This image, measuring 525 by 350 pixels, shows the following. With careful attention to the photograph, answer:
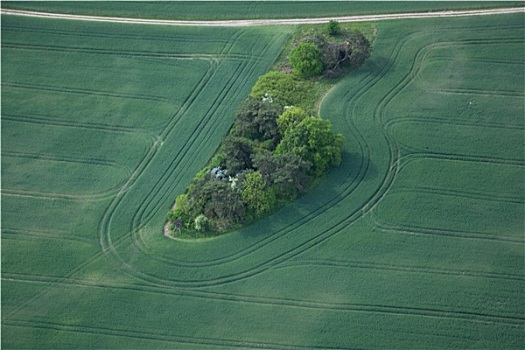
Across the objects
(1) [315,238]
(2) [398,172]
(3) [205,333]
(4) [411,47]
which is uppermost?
(4) [411,47]

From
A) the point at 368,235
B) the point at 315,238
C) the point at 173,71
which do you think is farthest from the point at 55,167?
the point at 368,235

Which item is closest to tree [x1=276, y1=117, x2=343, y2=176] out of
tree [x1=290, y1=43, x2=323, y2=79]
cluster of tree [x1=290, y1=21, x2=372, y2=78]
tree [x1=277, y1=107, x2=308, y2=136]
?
tree [x1=277, y1=107, x2=308, y2=136]

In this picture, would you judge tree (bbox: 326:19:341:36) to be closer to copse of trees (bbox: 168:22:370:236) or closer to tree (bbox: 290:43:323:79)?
tree (bbox: 290:43:323:79)

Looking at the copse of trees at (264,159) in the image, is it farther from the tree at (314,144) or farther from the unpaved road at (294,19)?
the unpaved road at (294,19)

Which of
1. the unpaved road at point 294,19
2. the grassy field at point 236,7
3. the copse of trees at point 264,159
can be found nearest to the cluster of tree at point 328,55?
the copse of trees at point 264,159

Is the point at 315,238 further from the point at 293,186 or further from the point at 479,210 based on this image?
the point at 479,210

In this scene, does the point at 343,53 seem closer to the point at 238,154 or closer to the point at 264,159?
Answer: the point at 264,159

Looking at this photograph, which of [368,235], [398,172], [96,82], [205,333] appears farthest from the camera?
[96,82]

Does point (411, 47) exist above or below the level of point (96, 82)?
above
